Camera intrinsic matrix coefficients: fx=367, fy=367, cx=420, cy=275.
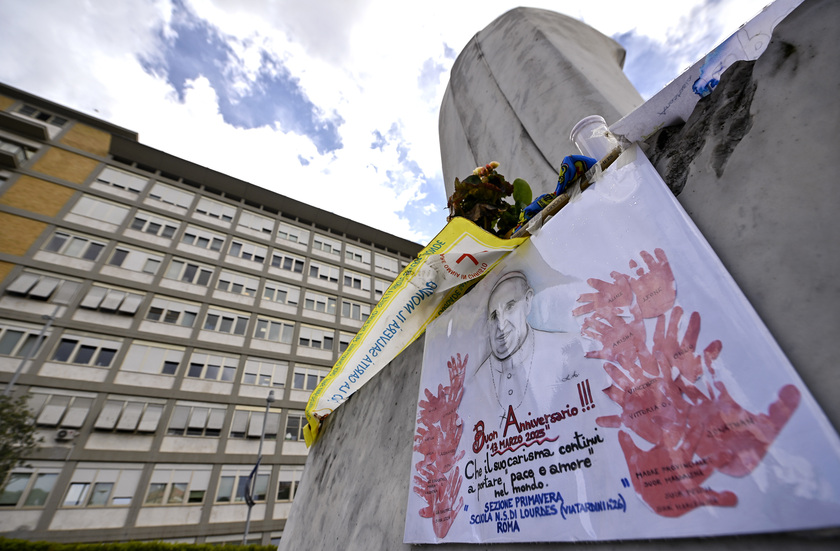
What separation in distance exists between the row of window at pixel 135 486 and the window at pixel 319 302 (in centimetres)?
893

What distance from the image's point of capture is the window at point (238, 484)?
15141 mm

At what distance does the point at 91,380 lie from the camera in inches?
580

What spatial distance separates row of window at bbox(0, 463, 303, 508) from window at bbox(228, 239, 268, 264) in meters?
11.4

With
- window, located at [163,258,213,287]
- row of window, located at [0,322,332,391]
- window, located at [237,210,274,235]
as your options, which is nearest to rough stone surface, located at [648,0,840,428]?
row of window, located at [0,322,332,391]

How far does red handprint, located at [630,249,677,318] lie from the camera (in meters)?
1.16

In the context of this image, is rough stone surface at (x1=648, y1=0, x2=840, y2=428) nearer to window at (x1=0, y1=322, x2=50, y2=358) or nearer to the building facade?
the building facade

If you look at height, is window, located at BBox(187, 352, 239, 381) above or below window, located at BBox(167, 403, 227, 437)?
above

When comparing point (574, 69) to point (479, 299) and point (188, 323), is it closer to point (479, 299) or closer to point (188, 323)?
point (479, 299)

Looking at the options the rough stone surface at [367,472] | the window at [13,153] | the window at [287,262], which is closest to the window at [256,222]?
the window at [287,262]

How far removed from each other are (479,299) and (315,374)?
64.4 ft

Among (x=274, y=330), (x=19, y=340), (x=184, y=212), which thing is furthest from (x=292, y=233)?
(x=19, y=340)

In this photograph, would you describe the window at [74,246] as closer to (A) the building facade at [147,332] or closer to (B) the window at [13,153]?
(A) the building facade at [147,332]

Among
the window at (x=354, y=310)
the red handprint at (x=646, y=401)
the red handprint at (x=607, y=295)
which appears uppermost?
the window at (x=354, y=310)

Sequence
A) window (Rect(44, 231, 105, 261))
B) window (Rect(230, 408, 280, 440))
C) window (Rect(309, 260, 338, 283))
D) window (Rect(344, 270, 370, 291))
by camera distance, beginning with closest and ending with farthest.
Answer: window (Rect(230, 408, 280, 440)) → window (Rect(44, 231, 105, 261)) → window (Rect(309, 260, 338, 283)) → window (Rect(344, 270, 370, 291))
